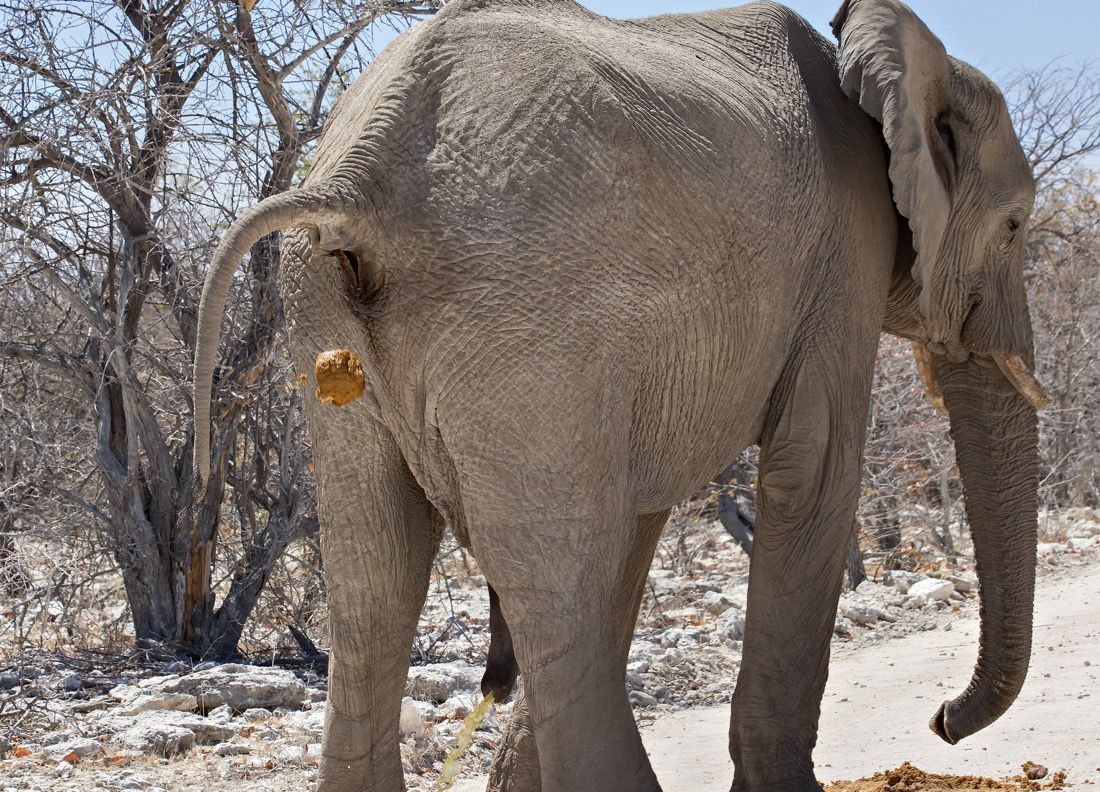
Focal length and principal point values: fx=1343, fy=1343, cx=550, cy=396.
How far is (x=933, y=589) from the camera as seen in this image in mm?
8789

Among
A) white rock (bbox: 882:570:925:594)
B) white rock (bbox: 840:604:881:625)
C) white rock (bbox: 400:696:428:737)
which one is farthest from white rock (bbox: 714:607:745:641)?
white rock (bbox: 400:696:428:737)

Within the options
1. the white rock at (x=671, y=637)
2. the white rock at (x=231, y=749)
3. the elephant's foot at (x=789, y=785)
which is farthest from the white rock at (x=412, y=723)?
the white rock at (x=671, y=637)

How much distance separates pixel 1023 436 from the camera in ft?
15.8

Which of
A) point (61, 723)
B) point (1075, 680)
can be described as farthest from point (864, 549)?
point (61, 723)

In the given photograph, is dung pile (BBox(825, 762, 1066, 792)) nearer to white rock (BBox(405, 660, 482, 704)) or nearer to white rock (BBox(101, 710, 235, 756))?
white rock (BBox(405, 660, 482, 704))

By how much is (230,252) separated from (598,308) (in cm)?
86

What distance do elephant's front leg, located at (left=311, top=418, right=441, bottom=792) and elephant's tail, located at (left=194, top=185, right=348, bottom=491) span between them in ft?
1.47

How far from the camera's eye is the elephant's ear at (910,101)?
411cm

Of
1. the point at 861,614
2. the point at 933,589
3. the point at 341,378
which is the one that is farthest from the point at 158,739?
the point at 933,589

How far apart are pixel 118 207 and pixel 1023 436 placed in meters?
4.41

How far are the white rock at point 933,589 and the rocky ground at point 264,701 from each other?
0.09 metres

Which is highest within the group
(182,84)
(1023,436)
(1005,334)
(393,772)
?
(182,84)

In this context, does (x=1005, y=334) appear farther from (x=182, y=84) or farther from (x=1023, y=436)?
(x=182, y=84)

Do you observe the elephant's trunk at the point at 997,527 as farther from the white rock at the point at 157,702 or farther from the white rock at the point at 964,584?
the white rock at the point at 964,584
